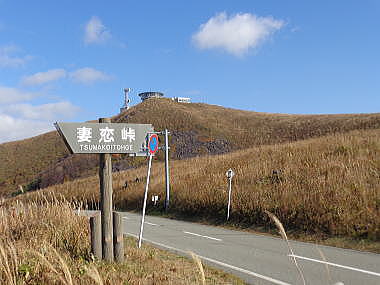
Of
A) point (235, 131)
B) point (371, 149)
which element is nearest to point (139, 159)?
point (235, 131)

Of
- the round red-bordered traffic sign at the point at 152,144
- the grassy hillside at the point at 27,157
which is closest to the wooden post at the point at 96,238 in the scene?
the round red-bordered traffic sign at the point at 152,144

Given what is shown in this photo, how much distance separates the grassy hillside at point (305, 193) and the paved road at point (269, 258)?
1.41 meters

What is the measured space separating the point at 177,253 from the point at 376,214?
226 inches

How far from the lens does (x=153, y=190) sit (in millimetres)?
23219

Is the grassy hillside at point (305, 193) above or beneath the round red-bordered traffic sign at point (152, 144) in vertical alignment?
beneath

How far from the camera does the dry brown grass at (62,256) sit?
478cm

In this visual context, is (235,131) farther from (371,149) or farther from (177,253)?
(177,253)

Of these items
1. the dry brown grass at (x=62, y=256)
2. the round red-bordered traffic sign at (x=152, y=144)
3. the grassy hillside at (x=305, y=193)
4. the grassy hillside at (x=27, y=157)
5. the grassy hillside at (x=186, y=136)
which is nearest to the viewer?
the dry brown grass at (x=62, y=256)

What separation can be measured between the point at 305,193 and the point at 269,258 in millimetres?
5223

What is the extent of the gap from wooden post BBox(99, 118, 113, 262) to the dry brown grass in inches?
11.9

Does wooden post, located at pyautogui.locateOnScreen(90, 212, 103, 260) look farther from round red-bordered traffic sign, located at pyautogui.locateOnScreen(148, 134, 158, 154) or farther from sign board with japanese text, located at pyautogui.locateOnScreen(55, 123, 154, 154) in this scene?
round red-bordered traffic sign, located at pyautogui.locateOnScreen(148, 134, 158, 154)

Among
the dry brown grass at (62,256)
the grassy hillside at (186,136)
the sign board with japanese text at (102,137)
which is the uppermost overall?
the grassy hillside at (186,136)

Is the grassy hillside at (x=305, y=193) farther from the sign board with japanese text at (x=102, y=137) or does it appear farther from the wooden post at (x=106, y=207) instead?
the sign board with japanese text at (x=102, y=137)

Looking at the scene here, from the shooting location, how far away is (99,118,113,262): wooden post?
6059 mm
